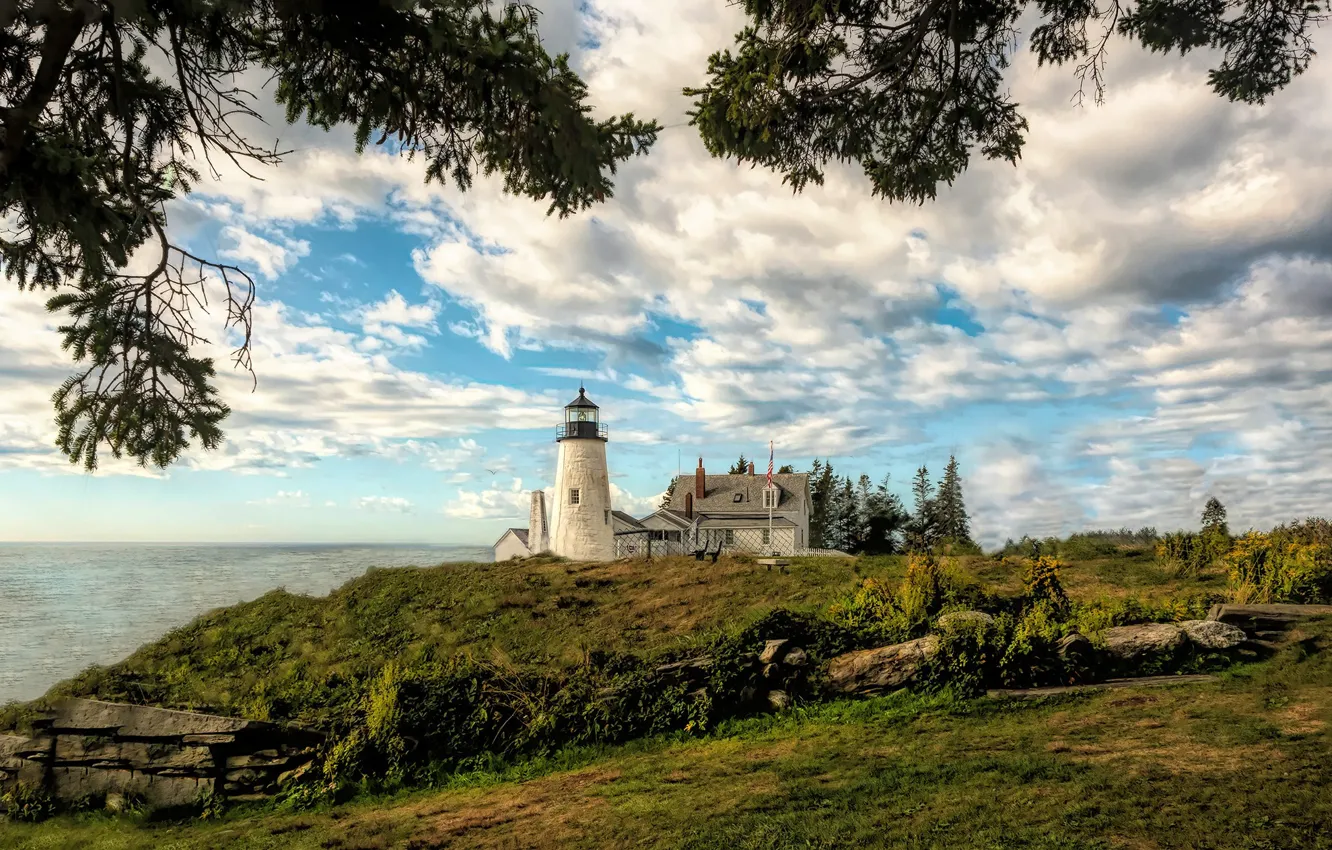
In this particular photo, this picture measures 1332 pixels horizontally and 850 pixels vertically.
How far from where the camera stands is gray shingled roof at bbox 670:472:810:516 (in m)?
40.3

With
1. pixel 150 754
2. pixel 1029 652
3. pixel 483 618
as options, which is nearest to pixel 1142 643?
pixel 1029 652

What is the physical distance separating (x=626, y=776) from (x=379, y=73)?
24.4 feet

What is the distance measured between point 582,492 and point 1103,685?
22344 mm

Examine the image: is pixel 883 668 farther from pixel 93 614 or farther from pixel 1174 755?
pixel 93 614

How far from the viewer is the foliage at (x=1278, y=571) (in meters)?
11.4

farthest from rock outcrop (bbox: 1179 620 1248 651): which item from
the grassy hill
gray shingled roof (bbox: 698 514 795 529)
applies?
gray shingled roof (bbox: 698 514 795 529)

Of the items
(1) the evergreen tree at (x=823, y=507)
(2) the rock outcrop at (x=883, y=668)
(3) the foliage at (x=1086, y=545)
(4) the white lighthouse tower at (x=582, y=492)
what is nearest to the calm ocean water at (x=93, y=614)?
(4) the white lighthouse tower at (x=582, y=492)

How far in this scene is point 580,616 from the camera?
15594 mm

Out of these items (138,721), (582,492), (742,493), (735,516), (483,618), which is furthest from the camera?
(742,493)

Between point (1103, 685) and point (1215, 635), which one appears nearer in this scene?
point (1103, 685)

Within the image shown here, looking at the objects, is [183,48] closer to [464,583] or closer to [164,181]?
[164,181]

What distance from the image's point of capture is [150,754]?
9.35 meters

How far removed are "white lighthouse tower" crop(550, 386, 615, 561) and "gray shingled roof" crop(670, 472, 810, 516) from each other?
461 inches

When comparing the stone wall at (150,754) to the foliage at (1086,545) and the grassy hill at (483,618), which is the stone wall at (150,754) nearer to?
the grassy hill at (483,618)
